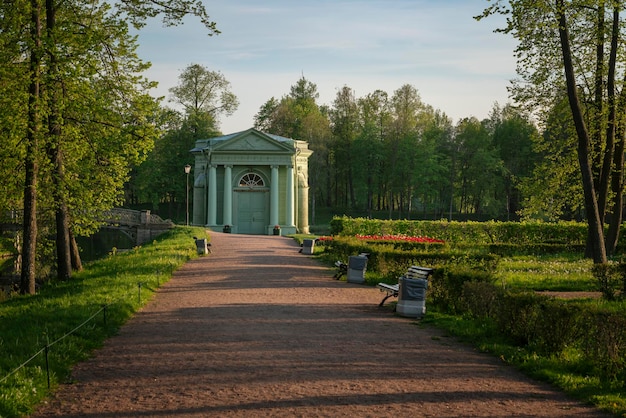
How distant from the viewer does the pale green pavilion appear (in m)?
46.3

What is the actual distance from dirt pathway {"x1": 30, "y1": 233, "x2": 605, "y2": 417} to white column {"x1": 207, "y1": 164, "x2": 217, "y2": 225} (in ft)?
106

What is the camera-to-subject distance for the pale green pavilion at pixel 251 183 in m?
46.3

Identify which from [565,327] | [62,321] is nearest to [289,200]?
[62,321]

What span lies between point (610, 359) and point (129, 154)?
13.3 m

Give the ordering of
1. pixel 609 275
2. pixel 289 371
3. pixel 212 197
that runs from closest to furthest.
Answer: pixel 289 371 < pixel 609 275 < pixel 212 197

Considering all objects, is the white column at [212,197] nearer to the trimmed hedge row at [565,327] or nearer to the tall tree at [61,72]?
the tall tree at [61,72]

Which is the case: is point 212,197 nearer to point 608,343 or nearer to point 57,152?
point 57,152

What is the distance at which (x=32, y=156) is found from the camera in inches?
619

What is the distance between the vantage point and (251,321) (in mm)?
12102

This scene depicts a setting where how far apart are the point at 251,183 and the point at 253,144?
280 cm

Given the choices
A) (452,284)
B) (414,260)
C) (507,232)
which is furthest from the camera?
(507,232)

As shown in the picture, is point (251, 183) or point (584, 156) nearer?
point (584, 156)

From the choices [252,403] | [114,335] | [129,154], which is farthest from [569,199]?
[252,403]

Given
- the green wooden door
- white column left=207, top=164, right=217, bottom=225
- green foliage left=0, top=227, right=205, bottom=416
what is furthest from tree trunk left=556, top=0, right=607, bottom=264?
white column left=207, top=164, right=217, bottom=225
